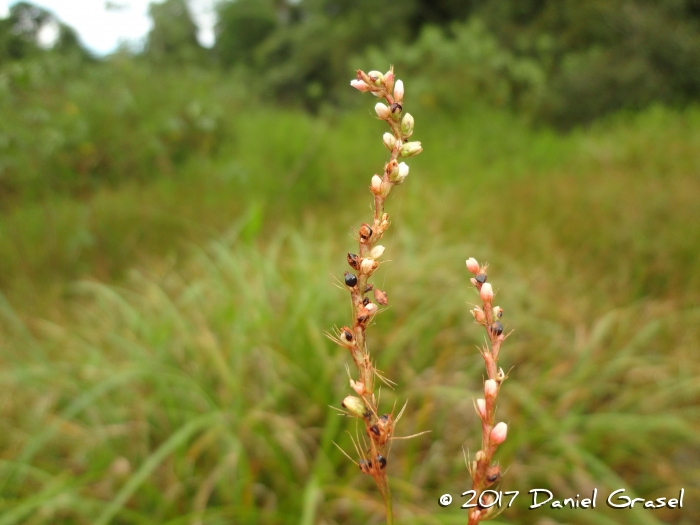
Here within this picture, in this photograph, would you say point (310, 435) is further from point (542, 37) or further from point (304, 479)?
point (542, 37)

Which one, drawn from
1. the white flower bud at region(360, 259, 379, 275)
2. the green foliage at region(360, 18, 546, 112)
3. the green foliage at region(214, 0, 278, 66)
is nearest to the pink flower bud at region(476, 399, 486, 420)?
the white flower bud at region(360, 259, 379, 275)

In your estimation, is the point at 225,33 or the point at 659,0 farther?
the point at 225,33

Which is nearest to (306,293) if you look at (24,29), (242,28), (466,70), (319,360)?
(319,360)

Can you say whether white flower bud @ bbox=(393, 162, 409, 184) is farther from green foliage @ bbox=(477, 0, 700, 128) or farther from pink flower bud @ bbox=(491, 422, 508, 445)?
green foliage @ bbox=(477, 0, 700, 128)

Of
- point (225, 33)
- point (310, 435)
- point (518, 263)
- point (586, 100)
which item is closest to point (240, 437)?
point (310, 435)

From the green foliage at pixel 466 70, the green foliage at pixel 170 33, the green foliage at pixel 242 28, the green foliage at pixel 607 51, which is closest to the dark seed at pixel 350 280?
the green foliage at pixel 170 33

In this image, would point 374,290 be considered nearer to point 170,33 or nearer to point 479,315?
point 479,315

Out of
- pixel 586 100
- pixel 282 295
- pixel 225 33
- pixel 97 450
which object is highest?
pixel 225 33
